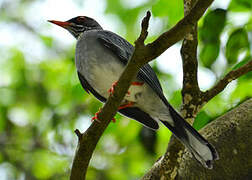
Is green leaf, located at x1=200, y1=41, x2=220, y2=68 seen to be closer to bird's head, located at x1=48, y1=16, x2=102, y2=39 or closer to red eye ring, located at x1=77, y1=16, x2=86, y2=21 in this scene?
bird's head, located at x1=48, y1=16, x2=102, y2=39

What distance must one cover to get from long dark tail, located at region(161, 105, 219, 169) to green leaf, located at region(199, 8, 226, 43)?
2.47ft

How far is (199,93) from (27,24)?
5.58m

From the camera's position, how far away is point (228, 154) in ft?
10.0

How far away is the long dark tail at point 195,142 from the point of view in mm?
2947

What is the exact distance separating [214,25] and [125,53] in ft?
2.80

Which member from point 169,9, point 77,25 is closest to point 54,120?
point 77,25

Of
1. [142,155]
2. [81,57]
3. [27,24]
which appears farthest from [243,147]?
[27,24]

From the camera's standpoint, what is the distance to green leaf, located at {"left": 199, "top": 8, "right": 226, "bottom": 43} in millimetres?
3654

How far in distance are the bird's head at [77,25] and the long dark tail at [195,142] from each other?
6.80 feet

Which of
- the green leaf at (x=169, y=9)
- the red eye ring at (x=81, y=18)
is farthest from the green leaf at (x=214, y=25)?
the red eye ring at (x=81, y=18)

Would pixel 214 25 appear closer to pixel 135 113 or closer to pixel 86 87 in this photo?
pixel 135 113

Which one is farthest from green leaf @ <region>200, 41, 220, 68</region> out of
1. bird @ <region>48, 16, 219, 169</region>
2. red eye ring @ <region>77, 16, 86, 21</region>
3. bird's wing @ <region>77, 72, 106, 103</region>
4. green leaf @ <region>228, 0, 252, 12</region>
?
red eye ring @ <region>77, 16, 86, 21</region>

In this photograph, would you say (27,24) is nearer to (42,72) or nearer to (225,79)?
(42,72)

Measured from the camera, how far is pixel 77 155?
2.75 m
